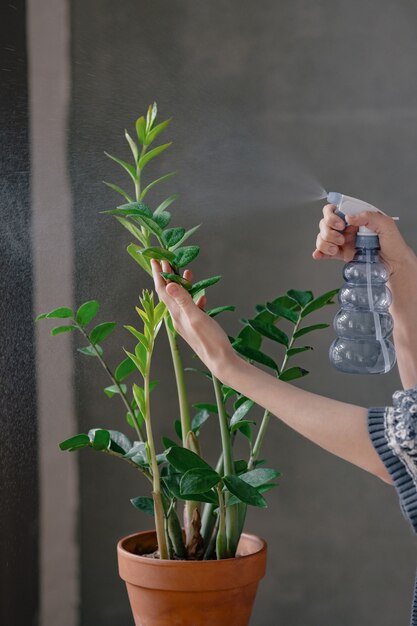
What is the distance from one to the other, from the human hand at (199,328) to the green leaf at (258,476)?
352 millimetres

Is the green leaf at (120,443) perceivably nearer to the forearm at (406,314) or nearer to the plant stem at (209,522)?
the plant stem at (209,522)

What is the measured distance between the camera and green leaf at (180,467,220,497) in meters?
1.32

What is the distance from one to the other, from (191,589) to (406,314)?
Result: 0.58 meters

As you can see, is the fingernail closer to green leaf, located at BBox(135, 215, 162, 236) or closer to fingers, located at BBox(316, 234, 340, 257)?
green leaf, located at BBox(135, 215, 162, 236)

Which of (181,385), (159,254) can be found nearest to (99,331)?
(181,385)

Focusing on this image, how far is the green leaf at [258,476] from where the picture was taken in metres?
1.43

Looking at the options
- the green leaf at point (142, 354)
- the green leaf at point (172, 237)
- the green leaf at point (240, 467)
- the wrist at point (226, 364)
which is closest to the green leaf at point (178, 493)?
the green leaf at point (240, 467)

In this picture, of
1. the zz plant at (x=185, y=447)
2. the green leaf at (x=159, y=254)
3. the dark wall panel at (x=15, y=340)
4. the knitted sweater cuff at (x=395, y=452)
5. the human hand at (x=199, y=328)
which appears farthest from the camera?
the dark wall panel at (x=15, y=340)

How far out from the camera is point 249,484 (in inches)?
55.1

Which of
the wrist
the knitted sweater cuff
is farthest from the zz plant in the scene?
the knitted sweater cuff

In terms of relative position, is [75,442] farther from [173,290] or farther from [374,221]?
[374,221]

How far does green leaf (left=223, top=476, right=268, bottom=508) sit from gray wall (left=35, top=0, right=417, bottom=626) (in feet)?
1.99

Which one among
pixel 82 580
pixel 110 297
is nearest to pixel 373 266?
pixel 110 297

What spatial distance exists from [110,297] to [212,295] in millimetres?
239
